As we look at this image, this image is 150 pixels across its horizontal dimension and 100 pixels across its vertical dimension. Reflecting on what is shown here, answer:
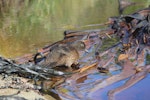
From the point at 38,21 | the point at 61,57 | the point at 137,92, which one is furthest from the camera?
the point at 38,21

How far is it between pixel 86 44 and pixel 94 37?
435 mm

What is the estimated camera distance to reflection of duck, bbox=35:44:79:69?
4.93m

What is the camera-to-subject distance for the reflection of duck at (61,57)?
194 inches

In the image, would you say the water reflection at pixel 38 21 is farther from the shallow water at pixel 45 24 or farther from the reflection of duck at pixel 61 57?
the reflection of duck at pixel 61 57

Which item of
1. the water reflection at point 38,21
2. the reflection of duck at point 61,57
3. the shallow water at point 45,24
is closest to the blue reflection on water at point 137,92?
the shallow water at point 45,24

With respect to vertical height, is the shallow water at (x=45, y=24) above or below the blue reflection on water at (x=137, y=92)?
above

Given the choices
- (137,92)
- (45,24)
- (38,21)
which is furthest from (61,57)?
(38,21)

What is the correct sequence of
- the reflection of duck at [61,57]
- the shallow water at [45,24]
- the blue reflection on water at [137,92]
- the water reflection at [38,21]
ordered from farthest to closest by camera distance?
the water reflection at [38,21], the reflection of duck at [61,57], the shallow water at [45,24], the blue reflection on water at [137,92]

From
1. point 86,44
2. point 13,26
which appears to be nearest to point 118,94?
point 86,44

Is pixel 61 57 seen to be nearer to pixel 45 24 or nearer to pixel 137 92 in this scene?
pixel 137 92

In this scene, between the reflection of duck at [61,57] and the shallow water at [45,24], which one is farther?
the reflection of duck at [61,57]

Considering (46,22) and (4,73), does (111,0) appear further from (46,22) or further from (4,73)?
(4,73)

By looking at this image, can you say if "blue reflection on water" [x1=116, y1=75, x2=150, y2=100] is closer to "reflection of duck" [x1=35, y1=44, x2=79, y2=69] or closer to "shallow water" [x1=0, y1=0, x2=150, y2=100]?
"shallow water" [x1=0, y1=0, x2=150, y2=100]

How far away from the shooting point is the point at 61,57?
492 cm
